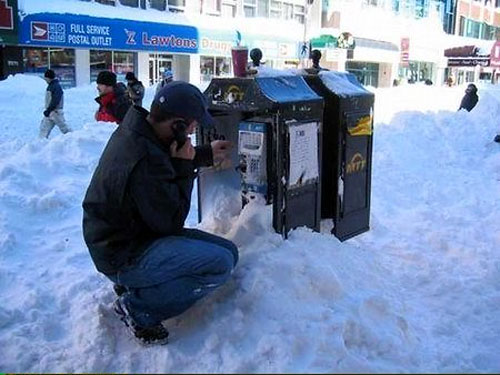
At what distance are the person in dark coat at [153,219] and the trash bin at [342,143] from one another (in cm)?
138

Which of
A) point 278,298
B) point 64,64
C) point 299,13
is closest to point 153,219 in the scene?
point 278,298

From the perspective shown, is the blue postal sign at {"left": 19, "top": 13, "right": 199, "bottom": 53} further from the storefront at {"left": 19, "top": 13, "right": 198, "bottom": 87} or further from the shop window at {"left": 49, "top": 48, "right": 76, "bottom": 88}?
the shop window at {"left": 49, "top": 48, "right": 76, "bottom": 88}

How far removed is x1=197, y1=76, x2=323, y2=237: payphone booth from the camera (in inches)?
149

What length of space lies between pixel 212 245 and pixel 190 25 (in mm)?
22739

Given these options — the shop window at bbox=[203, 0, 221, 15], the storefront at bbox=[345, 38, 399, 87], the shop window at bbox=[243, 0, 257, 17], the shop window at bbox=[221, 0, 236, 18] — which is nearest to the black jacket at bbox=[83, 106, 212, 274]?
the shop window at bbox=[203, 0, 221, 15]

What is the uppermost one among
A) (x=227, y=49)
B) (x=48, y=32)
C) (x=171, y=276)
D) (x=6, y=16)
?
(x=6, y=16)

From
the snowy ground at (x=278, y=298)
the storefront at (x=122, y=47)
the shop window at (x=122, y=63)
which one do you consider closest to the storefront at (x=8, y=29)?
the storefront at (x=122, y=47)

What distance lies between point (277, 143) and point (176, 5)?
2270 centimetres

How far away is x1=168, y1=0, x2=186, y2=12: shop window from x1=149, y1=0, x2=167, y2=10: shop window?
0.22 metres

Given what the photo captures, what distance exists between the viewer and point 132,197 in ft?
9.76

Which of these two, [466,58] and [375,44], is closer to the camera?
[375,44]

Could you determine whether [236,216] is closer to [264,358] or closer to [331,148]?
[331,148]

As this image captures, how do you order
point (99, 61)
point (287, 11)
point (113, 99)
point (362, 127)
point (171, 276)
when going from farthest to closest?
point (287, 11) < point (99, 61) < point (113, 99) < point (362, 127) < point (171, 276)

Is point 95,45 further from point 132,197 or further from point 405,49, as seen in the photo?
point 405,49
